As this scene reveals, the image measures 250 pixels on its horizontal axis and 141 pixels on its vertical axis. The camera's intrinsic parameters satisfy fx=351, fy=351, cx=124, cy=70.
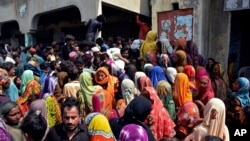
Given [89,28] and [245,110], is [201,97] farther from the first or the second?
[89,28]

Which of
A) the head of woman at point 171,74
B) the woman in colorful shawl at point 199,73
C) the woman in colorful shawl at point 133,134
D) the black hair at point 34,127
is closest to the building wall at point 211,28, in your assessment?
the woman in colorful shawl at point 199,73

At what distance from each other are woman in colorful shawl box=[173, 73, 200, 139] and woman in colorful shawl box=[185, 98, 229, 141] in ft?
0.47

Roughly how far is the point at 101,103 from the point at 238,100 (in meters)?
1.58

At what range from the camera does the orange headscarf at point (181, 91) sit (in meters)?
4.49

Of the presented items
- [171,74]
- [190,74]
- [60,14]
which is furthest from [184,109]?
[60,14]

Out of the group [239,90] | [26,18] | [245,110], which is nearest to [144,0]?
[26,18]

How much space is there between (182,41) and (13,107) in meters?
3.91

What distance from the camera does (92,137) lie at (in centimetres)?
292

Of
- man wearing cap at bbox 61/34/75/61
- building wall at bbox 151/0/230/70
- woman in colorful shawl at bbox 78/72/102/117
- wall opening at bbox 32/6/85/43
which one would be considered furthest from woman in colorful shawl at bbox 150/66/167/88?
wall opening at bbox 32/6/85/43

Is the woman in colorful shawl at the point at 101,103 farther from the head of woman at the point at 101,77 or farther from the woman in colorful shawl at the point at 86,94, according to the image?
the head of woman at the point at 101,77

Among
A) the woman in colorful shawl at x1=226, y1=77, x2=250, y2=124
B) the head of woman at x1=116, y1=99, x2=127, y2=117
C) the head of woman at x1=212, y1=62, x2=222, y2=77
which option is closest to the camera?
the woman in colorful shawl at x1=226, y1=77, x2=250, y2=124

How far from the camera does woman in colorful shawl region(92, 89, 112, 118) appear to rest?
382cm

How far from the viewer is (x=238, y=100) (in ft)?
13.3

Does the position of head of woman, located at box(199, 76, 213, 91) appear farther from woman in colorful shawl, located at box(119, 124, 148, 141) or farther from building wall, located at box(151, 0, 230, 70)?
building wall, located at box(151, 0, 230, 70)
